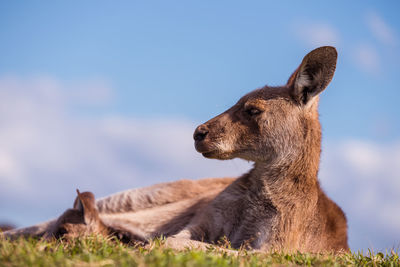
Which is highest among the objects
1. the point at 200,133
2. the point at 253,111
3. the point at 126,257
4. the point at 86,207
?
the point at 253,111

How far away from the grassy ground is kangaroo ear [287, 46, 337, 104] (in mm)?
1776

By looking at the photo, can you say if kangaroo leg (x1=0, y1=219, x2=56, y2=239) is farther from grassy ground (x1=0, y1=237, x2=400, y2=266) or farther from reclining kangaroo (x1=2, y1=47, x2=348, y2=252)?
grassy ground (x1=0, y1=237, x2=400, y2=266)

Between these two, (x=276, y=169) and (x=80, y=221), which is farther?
(x=80, y=221)

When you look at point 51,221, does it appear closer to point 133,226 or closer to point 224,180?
point 133,226

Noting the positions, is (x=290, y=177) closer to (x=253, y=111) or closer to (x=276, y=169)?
(x=276, y=169)

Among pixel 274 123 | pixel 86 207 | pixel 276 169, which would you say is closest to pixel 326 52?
pixel 274 123

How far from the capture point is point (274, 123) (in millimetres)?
5086

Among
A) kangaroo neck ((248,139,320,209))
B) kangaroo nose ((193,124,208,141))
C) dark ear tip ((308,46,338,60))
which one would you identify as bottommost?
kangaroo neck ((248,139,320,209))

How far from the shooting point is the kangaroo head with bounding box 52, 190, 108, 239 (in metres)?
5.71

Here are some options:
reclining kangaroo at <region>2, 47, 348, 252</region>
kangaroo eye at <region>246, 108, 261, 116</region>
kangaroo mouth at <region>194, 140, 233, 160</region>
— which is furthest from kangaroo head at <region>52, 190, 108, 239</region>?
kangaroo eye at <region>246, 108, 261, 116</region>

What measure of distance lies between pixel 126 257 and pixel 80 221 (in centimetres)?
311

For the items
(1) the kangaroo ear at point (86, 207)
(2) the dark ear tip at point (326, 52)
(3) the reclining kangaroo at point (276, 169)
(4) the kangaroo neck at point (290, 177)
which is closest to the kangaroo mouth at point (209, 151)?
(3) the reclining kangaroo at point (276, 169)

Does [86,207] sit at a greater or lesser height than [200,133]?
lesser

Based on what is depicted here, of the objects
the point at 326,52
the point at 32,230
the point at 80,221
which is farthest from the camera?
the point at 32,230
